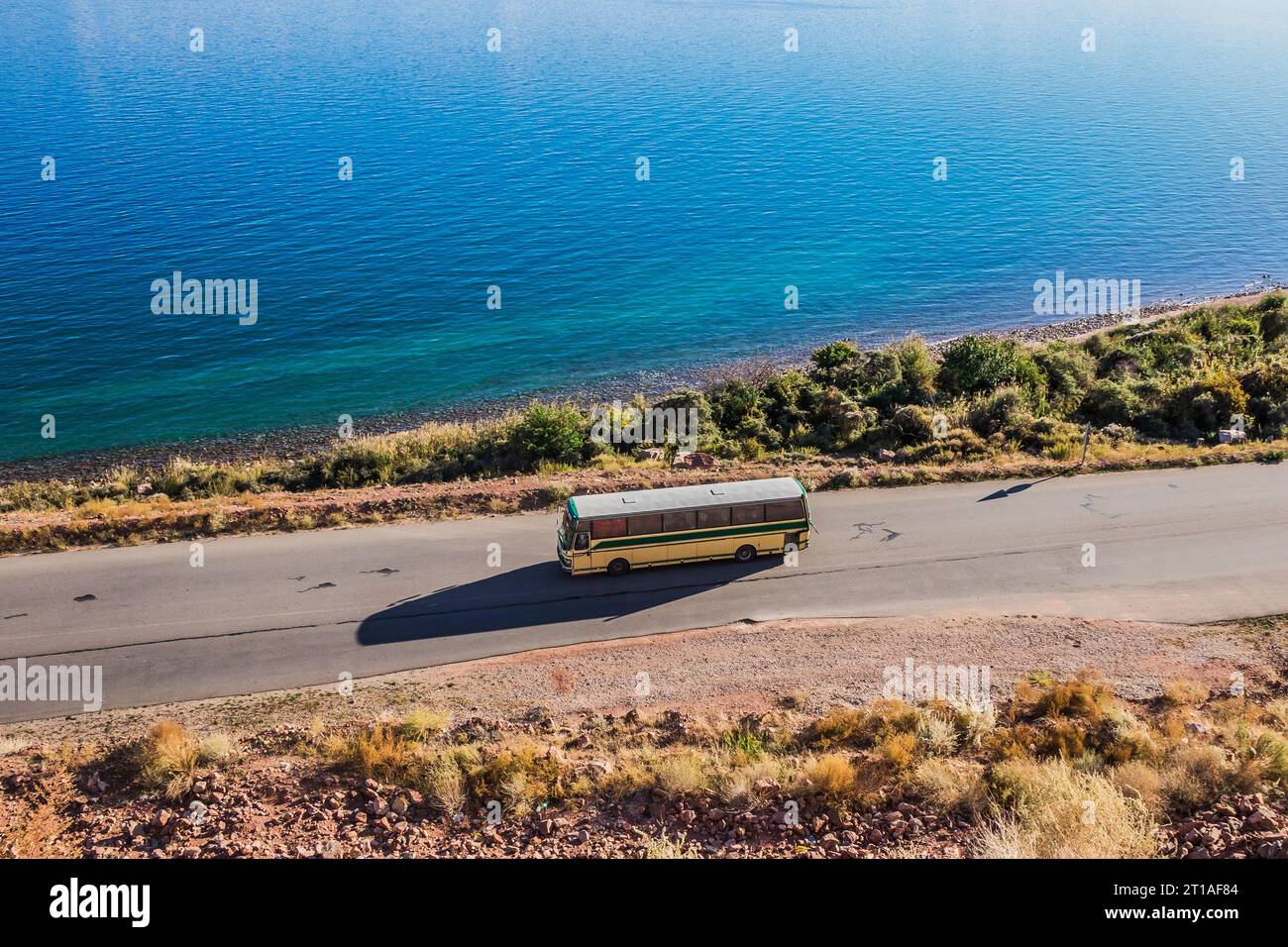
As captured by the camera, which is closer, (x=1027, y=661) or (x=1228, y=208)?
(x=1027, y=661)

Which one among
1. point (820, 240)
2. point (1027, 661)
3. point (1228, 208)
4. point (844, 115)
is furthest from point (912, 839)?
point (844, 115)

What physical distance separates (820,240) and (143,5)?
169 metres

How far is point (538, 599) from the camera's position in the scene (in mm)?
22609

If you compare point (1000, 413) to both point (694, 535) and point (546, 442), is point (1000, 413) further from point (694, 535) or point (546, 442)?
point (546, 442)

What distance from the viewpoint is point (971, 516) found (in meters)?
26.5

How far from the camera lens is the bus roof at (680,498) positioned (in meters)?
23.2

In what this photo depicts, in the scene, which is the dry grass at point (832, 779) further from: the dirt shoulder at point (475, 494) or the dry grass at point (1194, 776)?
the dirt shoulder at point (475, 494)

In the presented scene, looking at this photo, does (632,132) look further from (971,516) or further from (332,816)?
(332,816)

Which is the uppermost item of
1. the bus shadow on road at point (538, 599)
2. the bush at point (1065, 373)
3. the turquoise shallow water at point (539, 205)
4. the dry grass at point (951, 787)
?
the turquoise shallow water at point (539, 205)

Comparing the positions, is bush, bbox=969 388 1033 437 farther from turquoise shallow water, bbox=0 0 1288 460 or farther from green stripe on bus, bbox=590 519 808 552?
turquoise shallow water, bbox=0 0 1288 460

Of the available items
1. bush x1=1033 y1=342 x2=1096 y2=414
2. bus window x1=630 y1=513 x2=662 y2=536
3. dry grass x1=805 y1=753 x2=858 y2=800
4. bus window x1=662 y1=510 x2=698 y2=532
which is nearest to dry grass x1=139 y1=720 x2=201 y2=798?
dry grass x1=805 y1=753 x2=858 y2=800

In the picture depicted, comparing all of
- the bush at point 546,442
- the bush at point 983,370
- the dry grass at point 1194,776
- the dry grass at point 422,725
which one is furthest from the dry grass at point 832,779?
the bush at point 983,370

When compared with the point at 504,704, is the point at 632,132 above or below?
above

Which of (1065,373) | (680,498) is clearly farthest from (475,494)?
(1065,373)
